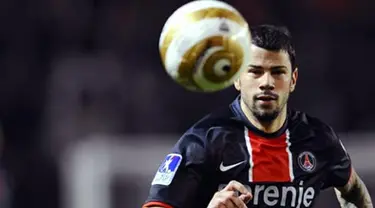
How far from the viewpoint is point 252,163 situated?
4.81 metres

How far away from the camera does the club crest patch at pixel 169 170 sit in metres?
4.66

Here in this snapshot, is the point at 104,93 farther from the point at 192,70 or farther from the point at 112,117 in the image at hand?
the point at 192,70

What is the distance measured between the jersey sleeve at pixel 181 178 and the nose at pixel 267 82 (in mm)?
363

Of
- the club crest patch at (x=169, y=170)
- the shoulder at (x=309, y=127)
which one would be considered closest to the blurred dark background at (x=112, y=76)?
the shoulder at (x=309, y=127)

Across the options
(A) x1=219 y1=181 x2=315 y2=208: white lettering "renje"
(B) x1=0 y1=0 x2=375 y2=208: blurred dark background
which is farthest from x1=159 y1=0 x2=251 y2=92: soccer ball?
(B) x1=0 y1=0 x2=375 y2=208: blurred dark background

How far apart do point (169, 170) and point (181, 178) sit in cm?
7

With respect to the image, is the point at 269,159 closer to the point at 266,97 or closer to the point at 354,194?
the point at 266,97

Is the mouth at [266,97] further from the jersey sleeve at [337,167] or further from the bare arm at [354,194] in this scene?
the bare arm at [354,194]

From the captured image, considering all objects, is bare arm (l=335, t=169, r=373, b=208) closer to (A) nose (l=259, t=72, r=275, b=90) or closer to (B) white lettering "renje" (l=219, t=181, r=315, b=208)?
(B) white lettering "renje" (l=219, t=181, r=315, b=208)

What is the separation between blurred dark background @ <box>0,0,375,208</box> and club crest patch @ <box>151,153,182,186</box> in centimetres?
536

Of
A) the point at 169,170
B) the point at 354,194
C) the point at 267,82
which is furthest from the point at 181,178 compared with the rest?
the point at 354,194

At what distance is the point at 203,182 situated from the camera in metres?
4.68

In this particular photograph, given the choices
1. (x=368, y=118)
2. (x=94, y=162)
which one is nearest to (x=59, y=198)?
(x=94, y=162)

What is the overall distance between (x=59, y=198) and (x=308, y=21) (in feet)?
9.74
